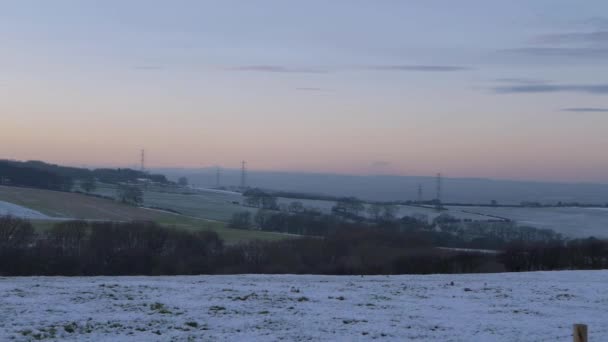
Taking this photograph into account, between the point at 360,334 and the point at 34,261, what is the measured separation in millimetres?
37621

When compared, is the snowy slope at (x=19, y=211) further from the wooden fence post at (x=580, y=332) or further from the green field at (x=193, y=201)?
the wooden fence post at (x=580, y=332)

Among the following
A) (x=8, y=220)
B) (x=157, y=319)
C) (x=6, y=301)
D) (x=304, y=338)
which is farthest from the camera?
(x=8, y=220)

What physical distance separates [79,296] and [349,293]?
8210 mm

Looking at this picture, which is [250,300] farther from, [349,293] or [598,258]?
[598,258]

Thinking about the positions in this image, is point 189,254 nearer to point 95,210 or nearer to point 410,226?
point 95,210

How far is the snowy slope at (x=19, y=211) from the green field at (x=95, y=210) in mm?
1305

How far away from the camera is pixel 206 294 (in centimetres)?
2108

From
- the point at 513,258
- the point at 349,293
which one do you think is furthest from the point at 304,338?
the point at 513,258

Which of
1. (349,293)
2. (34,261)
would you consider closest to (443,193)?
(34,261)

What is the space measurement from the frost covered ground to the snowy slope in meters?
54.8

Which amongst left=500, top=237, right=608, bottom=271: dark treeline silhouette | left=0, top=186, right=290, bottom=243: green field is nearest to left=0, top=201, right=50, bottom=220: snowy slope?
left=0, top=186, right=290, bottom=243: green field

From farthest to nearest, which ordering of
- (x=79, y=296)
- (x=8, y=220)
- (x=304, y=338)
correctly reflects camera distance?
1. (x=8, y=220)
2. (x=79, y=296)
3. (x=304, y=338)

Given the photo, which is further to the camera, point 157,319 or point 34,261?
point 34,261

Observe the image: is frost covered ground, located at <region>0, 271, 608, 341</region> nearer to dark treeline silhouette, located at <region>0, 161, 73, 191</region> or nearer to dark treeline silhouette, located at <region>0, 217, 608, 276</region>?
dark treeline silhouette, located at <region>0, 217, 608, 276</region>
